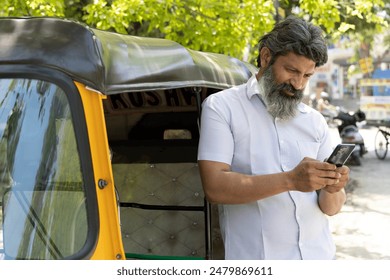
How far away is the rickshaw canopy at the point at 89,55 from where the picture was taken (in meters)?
2.32

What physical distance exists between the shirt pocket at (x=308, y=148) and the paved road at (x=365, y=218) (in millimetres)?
3458

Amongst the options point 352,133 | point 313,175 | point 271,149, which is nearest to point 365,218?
point 352,133

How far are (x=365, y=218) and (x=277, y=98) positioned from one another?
8305mm

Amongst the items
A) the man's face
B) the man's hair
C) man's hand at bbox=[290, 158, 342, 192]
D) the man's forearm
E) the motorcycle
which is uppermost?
the man's hair

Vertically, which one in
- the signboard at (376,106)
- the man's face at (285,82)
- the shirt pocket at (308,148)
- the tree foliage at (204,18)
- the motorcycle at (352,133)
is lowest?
the signboard at (376,106)

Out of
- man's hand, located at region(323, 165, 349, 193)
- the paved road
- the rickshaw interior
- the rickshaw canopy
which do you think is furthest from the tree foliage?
man's hand, located at region(323, 165, 349, 193)

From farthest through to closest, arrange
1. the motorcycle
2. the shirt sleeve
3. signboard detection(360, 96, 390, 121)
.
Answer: signboard detection(360, 96, 390, 121), the motorcycle, the shirt sleeve

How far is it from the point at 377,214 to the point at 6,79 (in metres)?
9.31

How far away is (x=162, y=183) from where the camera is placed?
4.41 meters

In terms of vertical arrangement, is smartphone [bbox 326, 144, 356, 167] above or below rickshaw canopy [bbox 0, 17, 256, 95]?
below

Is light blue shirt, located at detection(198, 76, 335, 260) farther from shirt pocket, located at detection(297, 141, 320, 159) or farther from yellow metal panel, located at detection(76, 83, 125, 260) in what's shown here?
yellow metal panel, located at detection(76, 83, 125, 260)

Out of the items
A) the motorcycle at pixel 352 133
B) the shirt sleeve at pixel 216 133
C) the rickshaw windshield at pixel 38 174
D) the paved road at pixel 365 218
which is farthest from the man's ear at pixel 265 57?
the motorcycle at pixel 352 133

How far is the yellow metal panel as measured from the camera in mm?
2344

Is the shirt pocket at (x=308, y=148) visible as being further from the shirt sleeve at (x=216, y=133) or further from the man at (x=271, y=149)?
the shirt sleeve at (x=216, y=133)
